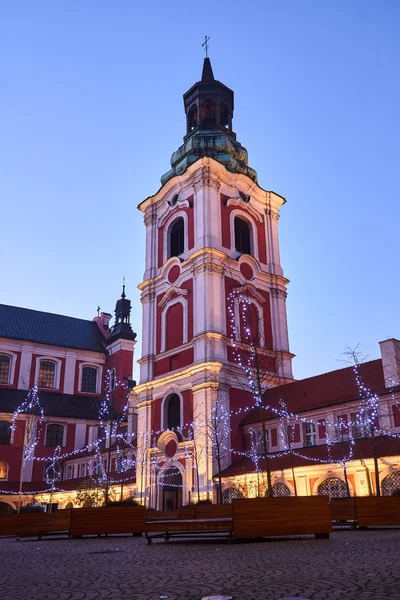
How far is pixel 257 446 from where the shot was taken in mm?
32031

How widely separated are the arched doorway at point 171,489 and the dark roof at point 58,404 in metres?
16.3

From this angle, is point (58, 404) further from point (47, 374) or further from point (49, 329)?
point (49, 329)

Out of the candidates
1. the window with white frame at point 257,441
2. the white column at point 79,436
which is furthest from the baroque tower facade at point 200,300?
the white column at point 79,436

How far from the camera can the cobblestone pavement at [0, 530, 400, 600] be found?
16.0 feet

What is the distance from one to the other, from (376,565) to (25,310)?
2058 inches

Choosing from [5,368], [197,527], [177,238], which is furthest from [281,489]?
[5,368]

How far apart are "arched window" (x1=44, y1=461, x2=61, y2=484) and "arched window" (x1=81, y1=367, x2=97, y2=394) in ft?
26.0

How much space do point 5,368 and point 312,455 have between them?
3106 cm

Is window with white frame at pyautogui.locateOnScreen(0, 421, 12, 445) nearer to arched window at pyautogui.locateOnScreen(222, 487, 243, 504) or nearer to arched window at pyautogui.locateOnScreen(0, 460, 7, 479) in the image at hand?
arched window at pyautogui.locateOnScreen(0, 460, 7, 479)

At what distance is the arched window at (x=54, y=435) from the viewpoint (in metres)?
46.9

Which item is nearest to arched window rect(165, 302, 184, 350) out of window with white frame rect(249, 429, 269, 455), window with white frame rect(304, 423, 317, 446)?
window with white frame rect(249, 429, 269, 455)

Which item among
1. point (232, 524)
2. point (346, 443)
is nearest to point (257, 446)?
point (346, 443)

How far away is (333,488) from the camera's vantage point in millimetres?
25438

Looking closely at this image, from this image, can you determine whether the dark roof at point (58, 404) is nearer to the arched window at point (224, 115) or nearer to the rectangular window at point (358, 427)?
the arched window at point (224, 115)
